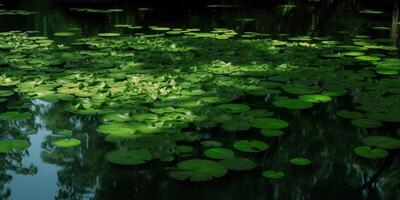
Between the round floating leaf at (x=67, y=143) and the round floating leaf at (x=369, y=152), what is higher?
the round floating leaf at (x=67, y=143)

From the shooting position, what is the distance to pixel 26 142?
262 centimetres

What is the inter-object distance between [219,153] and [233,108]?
73 centimetres

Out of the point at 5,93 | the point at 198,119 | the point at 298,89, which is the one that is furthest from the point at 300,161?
the point at 5,93

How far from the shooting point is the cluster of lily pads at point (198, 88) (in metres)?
2.51

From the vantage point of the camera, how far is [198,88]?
3.59 m

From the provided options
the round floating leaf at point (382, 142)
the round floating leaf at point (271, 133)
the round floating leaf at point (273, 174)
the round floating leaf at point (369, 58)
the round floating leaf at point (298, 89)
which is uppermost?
the round floating leaf at point (369, 58)

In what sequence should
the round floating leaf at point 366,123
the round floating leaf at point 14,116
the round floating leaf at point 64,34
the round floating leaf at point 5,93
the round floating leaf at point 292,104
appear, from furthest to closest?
the round floating leaf at point 64,34
the round floating leaf at point 5,93
the round floating leaf at point 292,104
the round floating leaf at point 14,116
the round floating leaf at point 366,123

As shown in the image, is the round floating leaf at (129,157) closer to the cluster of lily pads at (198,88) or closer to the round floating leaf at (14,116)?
the cluster of lily pads at (198,88)

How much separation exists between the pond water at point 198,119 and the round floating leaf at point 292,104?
0.05ft

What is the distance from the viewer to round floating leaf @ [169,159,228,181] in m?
2.15

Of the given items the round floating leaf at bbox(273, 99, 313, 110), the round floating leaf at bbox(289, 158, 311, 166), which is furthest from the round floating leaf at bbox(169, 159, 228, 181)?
the round floating leaf at bbox(273, 99, 313, 110)

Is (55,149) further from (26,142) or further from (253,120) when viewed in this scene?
(253,120)

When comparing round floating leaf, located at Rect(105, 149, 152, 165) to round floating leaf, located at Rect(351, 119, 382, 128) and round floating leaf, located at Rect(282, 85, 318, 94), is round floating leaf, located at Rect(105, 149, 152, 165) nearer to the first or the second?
round floating leaf, located at Rect(351, 119, 382, 128)

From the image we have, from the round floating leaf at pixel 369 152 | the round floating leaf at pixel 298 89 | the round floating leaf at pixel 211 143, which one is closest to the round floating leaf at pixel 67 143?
the round floating leaf at pixel 211 143
